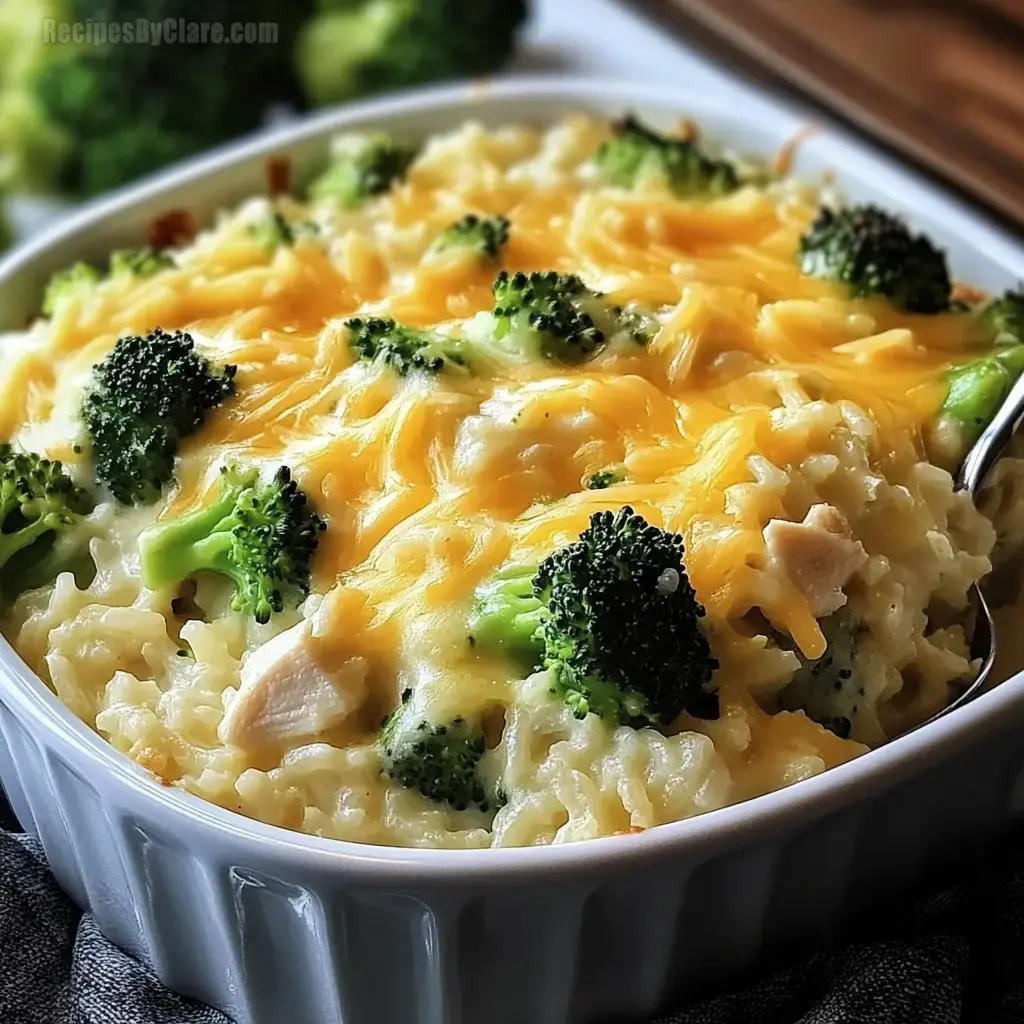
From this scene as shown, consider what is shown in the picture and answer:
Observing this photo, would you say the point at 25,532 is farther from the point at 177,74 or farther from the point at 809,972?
the point at 177,74

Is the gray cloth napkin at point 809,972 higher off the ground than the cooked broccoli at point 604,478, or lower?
lower

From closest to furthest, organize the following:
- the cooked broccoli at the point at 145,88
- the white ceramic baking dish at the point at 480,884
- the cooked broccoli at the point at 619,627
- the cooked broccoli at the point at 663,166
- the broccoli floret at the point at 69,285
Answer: the white ceramic baking dish at the point at 480,884
the cooked broccoli at the point at 619,627
the broccoli floret at the point at 69,285
the cooked broccoli at the point at 663,166
the cooked broccoli at the point at 145,88

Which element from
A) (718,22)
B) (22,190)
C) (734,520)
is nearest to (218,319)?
(734,520)

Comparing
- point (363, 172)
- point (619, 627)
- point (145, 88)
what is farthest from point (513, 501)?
point (145, 88)

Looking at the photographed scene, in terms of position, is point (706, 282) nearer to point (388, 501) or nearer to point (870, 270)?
point (870, 270)

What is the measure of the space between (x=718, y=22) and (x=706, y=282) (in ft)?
6.26

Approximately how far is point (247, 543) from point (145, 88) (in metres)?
2.31

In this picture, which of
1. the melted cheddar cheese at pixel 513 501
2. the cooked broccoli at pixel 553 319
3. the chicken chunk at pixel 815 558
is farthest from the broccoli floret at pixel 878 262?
the chicken chunk at pixel 815 558

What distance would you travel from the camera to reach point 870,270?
242 centimetres

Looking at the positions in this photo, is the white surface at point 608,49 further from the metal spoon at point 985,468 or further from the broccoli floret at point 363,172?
the metal spoon at point 985,468

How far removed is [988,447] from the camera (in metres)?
2.12

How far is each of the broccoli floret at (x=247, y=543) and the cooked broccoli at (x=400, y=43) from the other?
2.14 metres

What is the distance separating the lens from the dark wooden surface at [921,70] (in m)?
3.30

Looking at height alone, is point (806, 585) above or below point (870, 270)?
below
